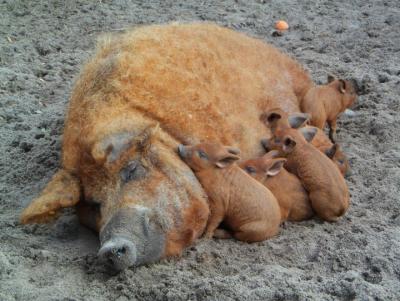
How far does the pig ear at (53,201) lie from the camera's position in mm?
4242

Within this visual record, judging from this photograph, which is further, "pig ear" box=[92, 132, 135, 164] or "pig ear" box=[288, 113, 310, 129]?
"pig ear" box=[288, 113, 310, 129]

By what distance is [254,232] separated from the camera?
4293mm

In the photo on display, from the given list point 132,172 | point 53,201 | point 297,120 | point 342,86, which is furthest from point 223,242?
point 342,86

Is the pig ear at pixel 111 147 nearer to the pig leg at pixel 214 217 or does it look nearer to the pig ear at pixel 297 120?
the pig leg at pixel 214 217

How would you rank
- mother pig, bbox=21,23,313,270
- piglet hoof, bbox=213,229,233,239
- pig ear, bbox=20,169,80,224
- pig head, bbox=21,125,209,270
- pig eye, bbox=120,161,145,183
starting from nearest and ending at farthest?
pig head, bbox=21,125,209,270 → mother pig, bbox=21,23,313,270 → pig eye, bbox=120,161,145,183 → pig ear, bbox=20,169,80,224 → piglet hoof, bbox=213,229,233,239

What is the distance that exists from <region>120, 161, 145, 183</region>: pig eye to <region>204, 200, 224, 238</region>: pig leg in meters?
0.53

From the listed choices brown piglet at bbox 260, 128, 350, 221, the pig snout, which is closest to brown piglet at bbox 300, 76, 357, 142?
brown piglet at bbox 260, 128, 350, 221

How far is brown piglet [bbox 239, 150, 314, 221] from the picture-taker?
462cm

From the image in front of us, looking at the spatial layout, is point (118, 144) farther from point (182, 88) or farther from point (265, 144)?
point (265, 144)

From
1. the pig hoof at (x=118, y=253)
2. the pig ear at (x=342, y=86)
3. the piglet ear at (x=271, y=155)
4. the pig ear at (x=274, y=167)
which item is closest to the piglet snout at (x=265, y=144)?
the piglet ear at (x=271, y=155)

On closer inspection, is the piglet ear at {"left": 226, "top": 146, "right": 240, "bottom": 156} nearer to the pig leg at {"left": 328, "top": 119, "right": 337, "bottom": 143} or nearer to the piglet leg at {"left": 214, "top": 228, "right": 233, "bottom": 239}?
the piglet leg at {"left": 214, "top": 228, "right": 233, "bottom": 239}

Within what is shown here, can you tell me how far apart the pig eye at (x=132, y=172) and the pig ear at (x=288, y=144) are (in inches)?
50.7

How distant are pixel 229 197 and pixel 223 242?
11.8 inches

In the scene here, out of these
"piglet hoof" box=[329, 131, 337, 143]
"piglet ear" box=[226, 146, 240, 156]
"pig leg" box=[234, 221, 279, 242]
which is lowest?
"piglet hoof" box=[329, 131, 337, 143]
